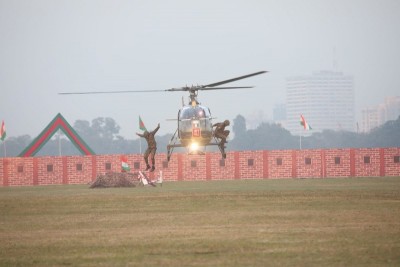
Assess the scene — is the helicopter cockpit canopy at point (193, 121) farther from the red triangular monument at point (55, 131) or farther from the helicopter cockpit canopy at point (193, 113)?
the red triangular monument at point (55, 131)

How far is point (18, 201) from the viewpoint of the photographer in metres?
41.4

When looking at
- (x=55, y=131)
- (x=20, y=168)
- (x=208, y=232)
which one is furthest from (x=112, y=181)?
(x=208, y=232)

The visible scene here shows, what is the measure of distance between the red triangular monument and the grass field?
46.4 m

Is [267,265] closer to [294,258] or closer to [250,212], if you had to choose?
[294,258]

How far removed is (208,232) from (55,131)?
6391 centimetres

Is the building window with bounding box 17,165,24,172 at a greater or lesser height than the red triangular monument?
lesser

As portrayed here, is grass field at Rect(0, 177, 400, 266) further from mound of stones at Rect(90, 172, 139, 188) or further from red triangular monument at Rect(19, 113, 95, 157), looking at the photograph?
red triangular monument at Rect(19, 113, 95, 157)

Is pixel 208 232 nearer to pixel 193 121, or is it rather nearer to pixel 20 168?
pixel 193 121

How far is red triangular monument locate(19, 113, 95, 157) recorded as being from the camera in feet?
281

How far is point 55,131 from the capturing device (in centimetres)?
8750

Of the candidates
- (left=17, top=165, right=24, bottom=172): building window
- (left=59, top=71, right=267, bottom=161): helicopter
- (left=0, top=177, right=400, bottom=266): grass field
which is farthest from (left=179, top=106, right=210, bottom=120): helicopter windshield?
(left=17, top=165, right=24, bottom=172): building window

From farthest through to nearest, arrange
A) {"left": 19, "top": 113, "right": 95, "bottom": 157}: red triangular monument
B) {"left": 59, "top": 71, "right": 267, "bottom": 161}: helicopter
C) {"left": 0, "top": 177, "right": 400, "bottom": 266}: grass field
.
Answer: {"left": 19, "top": 113, "right": 95, "bottom": 157}: red triangular monument → {"left": 59, "top": 71, "right": 267, "bottom": 161}: helicopter → {"left": 0, "top": 177, "right": 400, "bottom": 266}: grass field

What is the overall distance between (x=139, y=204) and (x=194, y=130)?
48.0 feet

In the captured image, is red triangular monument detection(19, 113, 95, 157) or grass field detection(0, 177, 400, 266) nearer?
grass field detection(0, 177, 400, 266)
